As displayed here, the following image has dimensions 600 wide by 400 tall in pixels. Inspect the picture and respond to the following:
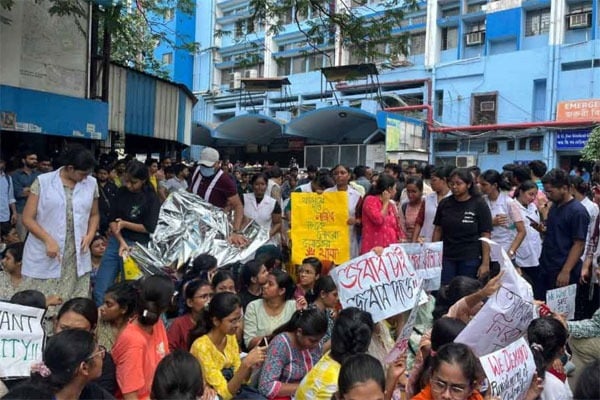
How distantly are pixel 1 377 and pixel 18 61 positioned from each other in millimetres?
6568

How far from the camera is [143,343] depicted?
3.28 metres

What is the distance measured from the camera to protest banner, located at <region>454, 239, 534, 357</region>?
3316 millimetres

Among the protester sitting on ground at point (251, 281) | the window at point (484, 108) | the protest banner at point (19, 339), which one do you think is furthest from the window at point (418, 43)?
the protest banner at point (19, 339)

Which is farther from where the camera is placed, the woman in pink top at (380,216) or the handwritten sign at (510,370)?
the woman in pink top at (380,216)

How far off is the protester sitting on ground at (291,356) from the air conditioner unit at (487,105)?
2141 cm

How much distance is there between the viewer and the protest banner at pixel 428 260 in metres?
5.00

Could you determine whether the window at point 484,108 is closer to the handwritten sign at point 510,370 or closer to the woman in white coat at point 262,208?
the woman in white coat at point 262,208

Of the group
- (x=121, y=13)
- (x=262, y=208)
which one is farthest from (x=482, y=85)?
(x=262, y=208)

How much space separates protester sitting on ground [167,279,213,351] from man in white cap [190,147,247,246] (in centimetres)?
209

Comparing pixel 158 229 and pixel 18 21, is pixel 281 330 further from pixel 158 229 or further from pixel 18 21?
pixel 18 21

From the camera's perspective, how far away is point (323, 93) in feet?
96.3

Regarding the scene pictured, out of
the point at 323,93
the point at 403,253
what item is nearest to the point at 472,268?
the point at 403,253

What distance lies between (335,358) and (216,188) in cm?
339

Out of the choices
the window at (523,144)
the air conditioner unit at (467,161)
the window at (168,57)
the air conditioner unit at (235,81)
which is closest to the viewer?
the window at (523,144)
